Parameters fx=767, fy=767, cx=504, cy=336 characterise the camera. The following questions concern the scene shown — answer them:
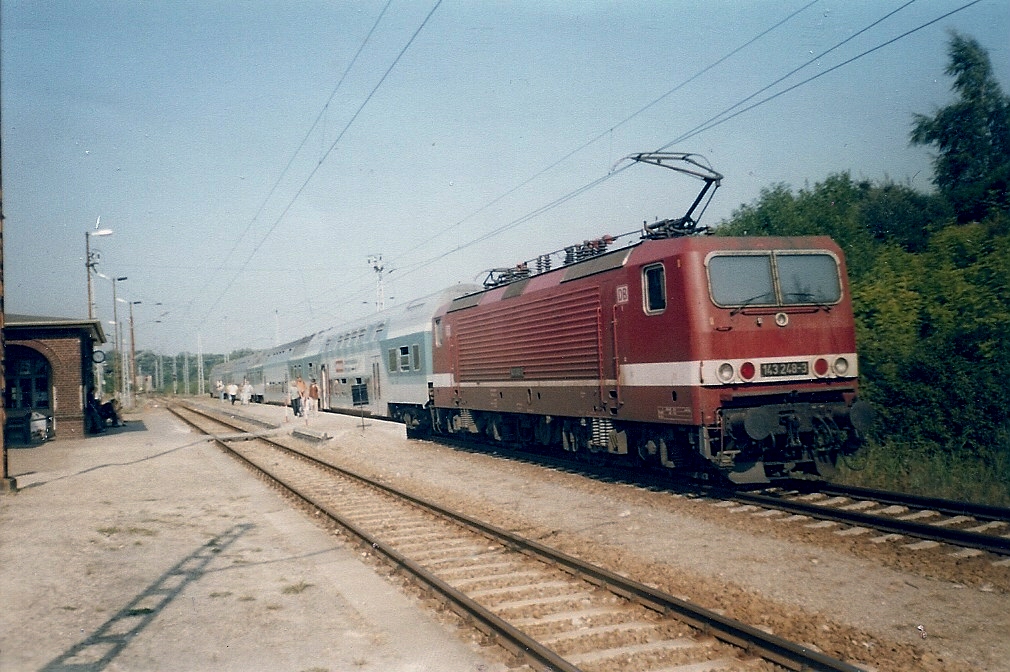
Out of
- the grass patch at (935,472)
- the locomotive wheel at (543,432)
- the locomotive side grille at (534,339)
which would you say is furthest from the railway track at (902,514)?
the locomotive wheel at (543,432)

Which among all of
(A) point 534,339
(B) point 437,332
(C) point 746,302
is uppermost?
(B) point 437,332

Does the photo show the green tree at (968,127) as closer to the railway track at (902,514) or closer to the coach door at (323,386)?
the railway track at (902,514)

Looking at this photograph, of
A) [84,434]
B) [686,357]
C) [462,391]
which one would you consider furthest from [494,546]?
[84,434]

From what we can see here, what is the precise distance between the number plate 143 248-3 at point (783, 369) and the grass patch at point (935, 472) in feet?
5.37

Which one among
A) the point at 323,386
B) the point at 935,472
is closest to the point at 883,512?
the point at 935,472

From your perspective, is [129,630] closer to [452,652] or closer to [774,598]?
[452,652]

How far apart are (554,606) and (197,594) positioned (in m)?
3.34

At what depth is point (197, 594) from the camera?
7.03m

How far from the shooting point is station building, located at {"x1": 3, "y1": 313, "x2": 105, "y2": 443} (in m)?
24.1

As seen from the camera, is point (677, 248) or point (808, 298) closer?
point (677, 248)

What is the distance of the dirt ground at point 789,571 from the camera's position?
17.0 ft

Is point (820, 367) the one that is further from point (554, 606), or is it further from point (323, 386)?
point (323, 386)

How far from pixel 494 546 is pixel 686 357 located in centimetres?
344

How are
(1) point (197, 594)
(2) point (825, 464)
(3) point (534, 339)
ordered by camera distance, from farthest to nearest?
(3) point (534, 339), (2) point (825, 464), (1) point (197, 594)
